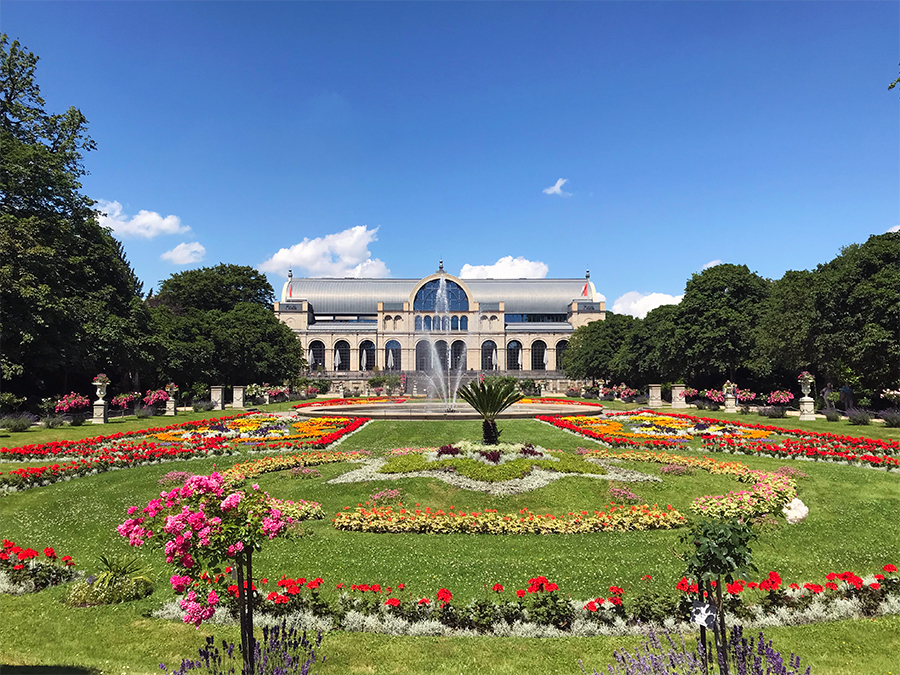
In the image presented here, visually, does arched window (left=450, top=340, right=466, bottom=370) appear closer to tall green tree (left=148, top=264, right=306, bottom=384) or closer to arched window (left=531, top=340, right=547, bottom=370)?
arched window (left=531, top=340, right=547, bottom=370)

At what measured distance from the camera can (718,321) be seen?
37.9 meters

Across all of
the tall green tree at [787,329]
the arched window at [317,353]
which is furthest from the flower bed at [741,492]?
the arched window at [317,353]

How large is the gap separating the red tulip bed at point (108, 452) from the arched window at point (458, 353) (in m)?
61.3

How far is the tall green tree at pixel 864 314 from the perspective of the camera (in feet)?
77.8

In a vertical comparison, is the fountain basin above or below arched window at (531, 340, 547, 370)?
below

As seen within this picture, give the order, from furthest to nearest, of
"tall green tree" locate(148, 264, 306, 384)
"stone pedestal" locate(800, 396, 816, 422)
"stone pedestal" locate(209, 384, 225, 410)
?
1. "tall green tree" locate(148, 264, 306, 384)
2. "stone pedestal" locate(209, 384, 225, 410)
3. "stone pedestal" locate(800, 396, 816, 422)

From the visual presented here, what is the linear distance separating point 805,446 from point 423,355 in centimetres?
6694

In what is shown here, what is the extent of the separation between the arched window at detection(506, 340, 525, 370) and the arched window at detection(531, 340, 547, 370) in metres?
2.16

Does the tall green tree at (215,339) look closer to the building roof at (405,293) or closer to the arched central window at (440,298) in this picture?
the building roof at (405,293)

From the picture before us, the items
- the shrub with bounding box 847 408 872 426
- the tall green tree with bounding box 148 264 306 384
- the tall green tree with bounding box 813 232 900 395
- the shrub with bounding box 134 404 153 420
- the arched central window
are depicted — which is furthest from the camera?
the arched central window

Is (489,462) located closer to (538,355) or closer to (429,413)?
(429,413)

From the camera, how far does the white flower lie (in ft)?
32.8

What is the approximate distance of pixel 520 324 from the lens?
8794 centimetres

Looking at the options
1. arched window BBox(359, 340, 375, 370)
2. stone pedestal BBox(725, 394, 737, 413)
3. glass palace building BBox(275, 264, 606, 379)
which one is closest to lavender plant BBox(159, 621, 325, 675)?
stone pedestal BBox(725, 394, 737, 413)
